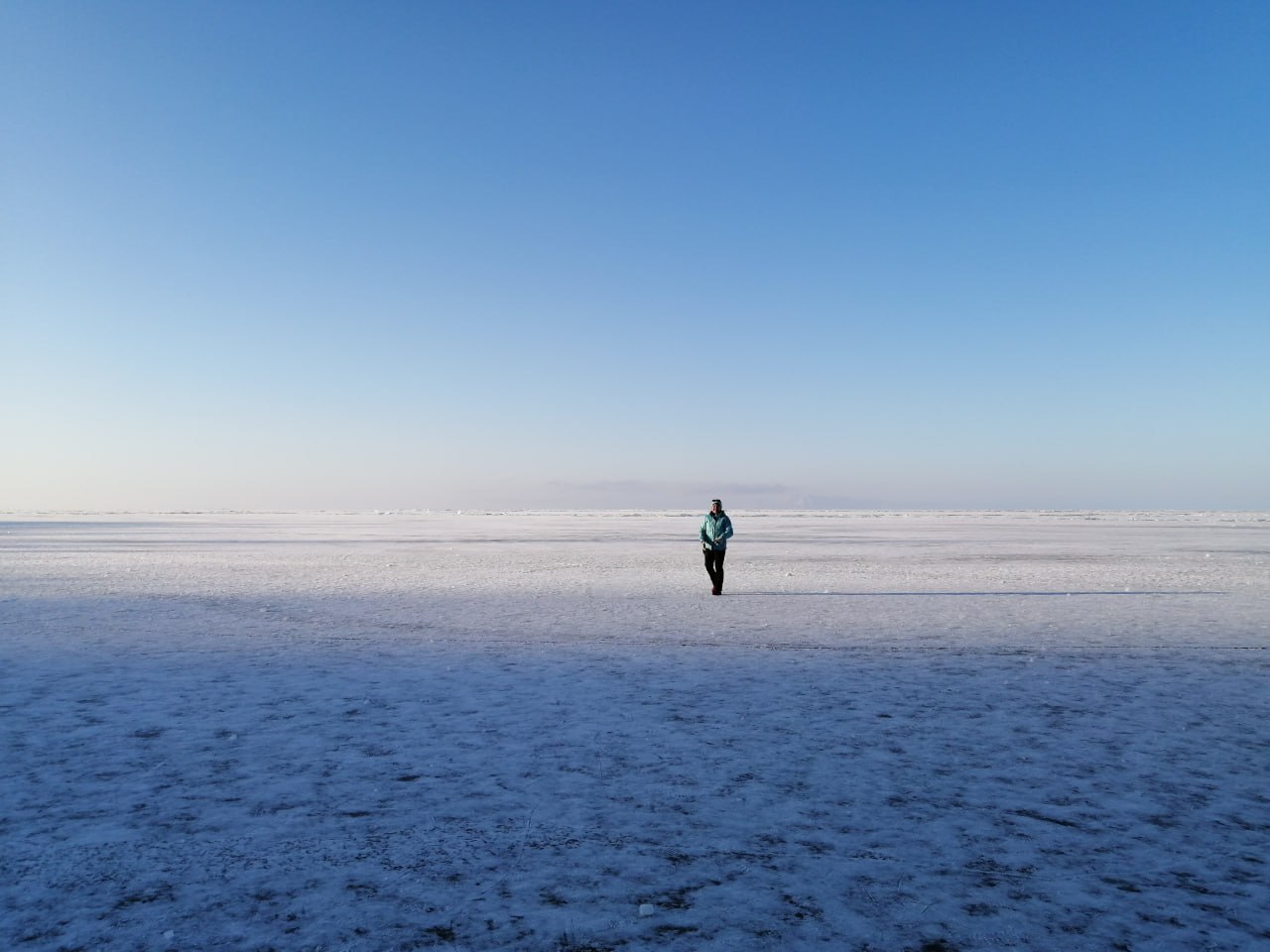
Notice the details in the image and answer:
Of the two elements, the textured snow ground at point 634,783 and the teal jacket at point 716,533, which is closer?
the textured snow ground at point 634,783

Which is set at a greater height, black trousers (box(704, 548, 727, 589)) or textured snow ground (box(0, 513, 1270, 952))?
black trousers (box(704, 548, 727, 589))

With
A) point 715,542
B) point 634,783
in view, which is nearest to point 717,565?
point 715,542

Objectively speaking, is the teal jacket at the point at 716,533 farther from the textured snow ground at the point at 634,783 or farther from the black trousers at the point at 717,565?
the textured snow ground at the point at 634,783

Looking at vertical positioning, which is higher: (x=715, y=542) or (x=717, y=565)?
(x=715, y=542)

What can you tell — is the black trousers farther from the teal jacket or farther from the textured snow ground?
the textured snow ground

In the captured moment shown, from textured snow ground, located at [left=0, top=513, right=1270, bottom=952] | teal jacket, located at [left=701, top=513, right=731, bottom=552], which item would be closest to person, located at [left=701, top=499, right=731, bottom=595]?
teal jacket, located at [left=701, top=513, right=731, bottom=552]

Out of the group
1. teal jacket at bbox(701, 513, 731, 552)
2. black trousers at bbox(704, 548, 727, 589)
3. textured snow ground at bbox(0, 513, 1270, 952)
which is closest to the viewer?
textured snow ground at bbox(0, 513, 1270, 952)

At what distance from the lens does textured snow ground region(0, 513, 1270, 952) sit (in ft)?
11.6

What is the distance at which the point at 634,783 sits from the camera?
5.25m

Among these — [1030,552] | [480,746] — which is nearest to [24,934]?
[480,746]

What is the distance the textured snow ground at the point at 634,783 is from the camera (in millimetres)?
3541

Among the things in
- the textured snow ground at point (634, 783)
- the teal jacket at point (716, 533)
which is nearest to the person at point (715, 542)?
the teal jacket at point (716, 533)

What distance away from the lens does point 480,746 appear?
605cm

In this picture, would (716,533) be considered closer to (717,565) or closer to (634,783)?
(717,565)
